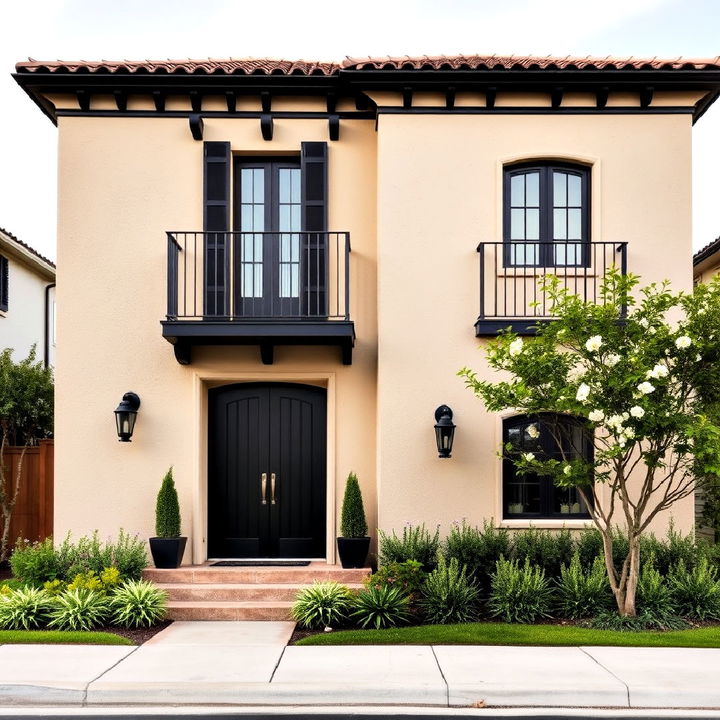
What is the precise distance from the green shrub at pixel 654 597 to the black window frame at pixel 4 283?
42.0 feet

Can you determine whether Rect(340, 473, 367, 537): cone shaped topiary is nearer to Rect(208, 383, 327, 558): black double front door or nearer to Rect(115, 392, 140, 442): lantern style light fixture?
Rect(208, 383, 327, 558): black double front door

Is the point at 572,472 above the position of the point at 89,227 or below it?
below

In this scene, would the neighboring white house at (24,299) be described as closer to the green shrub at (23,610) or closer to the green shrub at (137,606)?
the green shrub at (23,610)

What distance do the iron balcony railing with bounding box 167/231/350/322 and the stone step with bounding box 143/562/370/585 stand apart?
10.9ft

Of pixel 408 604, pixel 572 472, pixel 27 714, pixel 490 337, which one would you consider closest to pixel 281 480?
pixel 408 604

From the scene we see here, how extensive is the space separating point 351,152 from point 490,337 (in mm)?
3286

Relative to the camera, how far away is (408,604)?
8617 millimetres

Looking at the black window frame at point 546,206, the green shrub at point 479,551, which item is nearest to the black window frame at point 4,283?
the black window frame at point 546,206

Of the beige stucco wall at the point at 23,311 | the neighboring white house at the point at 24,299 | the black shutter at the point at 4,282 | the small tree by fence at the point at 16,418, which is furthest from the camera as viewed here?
the beige stucco wall at the point at 23,311

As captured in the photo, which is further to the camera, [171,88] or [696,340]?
[171,88]

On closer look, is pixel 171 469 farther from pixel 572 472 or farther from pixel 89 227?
pixel 572 472

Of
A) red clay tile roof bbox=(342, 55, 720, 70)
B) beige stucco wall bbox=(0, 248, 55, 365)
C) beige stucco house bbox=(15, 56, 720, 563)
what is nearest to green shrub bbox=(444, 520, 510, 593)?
beige stucco house bbox=(15, 56, 720, 563)

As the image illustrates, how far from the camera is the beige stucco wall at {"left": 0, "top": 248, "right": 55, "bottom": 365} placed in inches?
611

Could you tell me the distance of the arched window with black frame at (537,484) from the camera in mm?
9875
